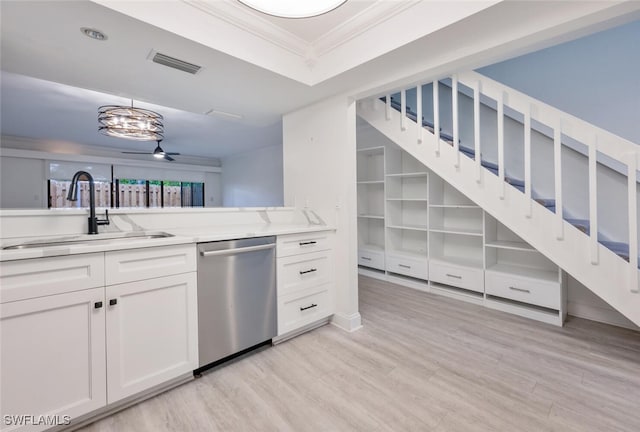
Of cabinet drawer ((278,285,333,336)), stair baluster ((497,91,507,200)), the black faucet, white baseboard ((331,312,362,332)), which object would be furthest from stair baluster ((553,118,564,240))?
the black faucet

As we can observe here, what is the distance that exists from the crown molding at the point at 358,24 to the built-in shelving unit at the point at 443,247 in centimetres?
201

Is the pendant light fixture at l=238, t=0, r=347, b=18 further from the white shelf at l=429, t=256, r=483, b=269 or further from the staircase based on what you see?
the white shelf at l=429, t=256, r=483, b=269

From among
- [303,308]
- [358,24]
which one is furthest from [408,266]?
[358,24]

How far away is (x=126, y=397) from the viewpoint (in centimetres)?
152

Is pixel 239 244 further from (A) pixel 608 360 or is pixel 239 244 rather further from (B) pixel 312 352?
(A) pixel 608 360

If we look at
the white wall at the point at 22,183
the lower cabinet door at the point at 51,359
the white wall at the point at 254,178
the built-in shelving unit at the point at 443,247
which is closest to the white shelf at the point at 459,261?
the built-in shelving unit at the point at 443,247

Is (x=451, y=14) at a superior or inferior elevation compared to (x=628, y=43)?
inferior

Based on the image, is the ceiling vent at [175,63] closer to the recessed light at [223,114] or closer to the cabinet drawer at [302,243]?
the recessed light at [223,114]

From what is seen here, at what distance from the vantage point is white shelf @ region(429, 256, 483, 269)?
3.30 metres

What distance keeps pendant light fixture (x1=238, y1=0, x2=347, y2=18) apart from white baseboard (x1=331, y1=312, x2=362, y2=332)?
2256 millimetres

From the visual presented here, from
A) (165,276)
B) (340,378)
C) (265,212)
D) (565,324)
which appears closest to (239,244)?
(165,276)

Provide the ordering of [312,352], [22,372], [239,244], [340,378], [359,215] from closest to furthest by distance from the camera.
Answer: [22,372], [340,378], [239,244], [312,352], [359,215]

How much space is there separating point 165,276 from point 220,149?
6.36 meters

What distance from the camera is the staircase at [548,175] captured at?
2070 mm
